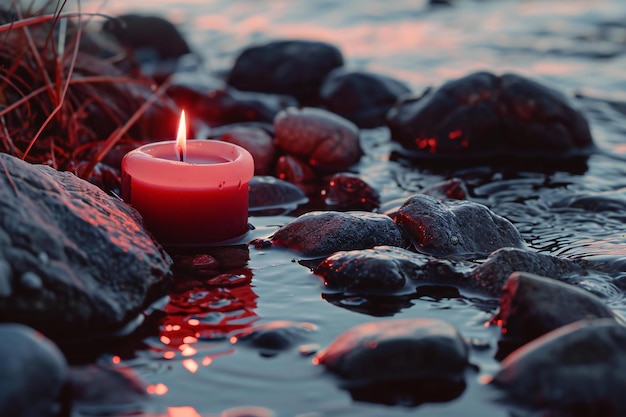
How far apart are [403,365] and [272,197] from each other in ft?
6.14

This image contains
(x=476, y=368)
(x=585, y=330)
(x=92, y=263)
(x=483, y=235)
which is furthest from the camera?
(x=483, y=235)

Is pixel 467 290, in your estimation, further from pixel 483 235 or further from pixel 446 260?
pixel 483 235

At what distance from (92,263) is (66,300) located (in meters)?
0.19

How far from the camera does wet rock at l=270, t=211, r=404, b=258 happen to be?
322cm

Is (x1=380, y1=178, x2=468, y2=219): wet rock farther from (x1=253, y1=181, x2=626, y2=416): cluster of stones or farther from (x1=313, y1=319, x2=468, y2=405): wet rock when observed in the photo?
(x1=313, y1=319, x2=468, y2=405): wet rock

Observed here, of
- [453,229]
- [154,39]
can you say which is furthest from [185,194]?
[154,39]

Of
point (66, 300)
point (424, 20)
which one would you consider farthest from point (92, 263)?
point (424, 20)

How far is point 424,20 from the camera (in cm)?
1030

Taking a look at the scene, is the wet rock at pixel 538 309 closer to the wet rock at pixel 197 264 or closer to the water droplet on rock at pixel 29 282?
the wet rock at pixel 197 264

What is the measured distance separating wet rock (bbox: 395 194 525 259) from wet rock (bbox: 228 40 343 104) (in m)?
3.52

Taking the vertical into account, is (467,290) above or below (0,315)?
below

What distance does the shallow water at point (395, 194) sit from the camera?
2275 mm

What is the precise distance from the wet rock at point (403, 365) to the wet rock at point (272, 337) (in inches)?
9.0

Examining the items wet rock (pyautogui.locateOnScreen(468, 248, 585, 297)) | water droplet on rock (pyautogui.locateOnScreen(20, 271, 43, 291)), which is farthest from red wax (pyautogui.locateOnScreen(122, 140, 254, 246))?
wet rock (pyautogui.locateOnScreen(468, 248, 585, 297))
